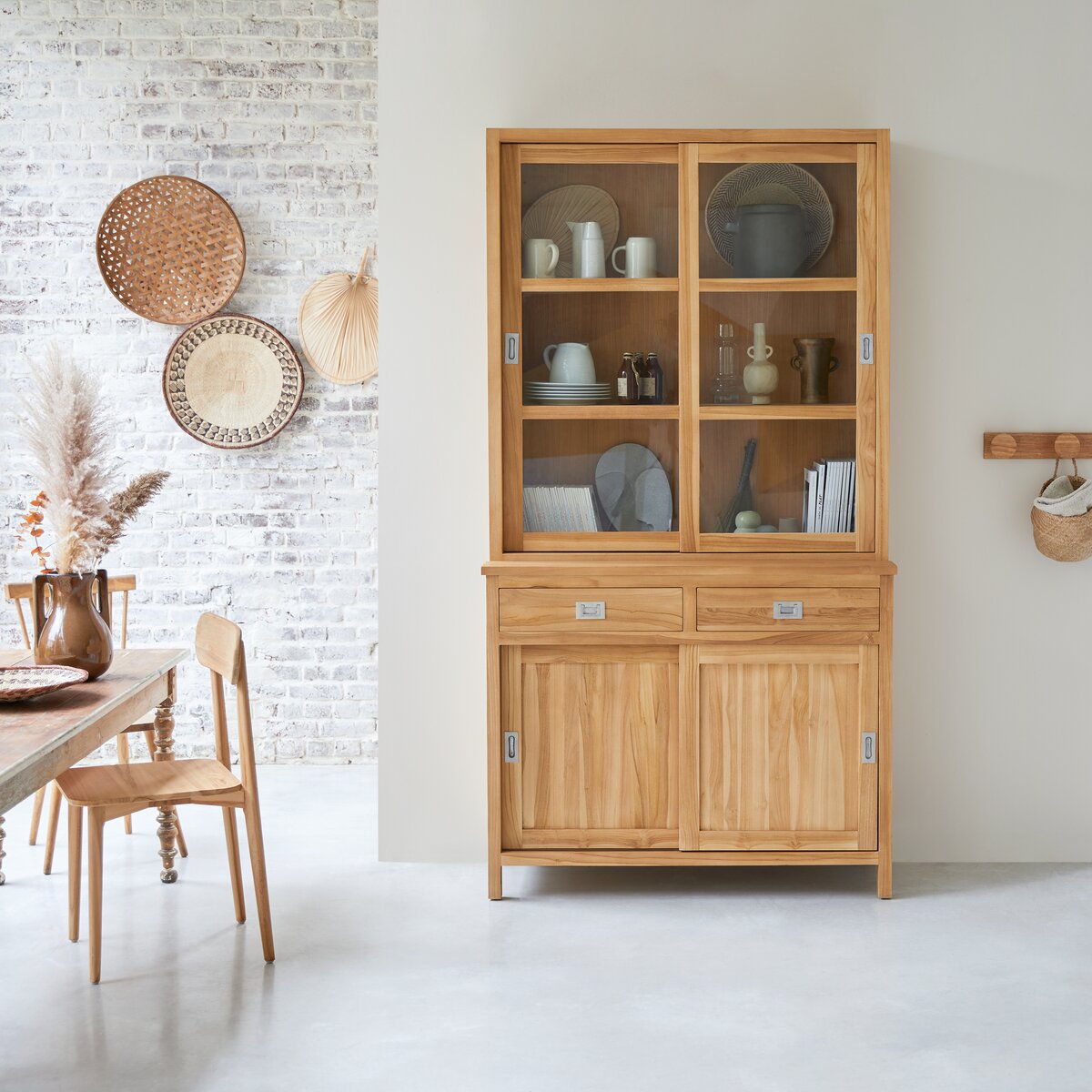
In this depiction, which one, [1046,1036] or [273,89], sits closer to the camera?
[1046,1036]

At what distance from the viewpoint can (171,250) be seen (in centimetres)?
428

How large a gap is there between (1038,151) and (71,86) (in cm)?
344

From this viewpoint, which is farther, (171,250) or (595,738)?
(171,250)

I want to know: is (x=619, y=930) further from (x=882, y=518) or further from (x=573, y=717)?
(x=882, y=518)

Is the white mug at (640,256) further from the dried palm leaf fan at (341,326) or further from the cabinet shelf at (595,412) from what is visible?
the dried palm leaf fan at (341,326)

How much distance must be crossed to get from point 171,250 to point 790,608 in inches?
108

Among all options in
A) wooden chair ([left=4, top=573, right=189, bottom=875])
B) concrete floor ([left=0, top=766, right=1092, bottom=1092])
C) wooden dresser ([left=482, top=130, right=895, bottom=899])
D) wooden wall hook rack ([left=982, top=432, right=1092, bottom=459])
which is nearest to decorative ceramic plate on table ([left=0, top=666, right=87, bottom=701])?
wooden chair ([left=4, top=573, right=189, bottom=875])

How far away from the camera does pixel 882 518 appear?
306cm

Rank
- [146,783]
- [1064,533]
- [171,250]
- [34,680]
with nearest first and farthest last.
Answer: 1. [34,680]
2. [146,783]
3. [1064,533]
4. [171,250]

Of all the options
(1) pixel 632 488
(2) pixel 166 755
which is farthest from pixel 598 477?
(2) pixel 166 755

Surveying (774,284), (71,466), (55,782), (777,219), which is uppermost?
(777,219)

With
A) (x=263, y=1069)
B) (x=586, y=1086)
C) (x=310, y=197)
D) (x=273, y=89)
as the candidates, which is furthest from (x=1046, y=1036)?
(x=273, y=89)

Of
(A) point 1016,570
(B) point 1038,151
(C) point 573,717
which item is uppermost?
(B) point 1038,151

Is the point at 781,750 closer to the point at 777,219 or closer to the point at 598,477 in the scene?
the point at 598,477
